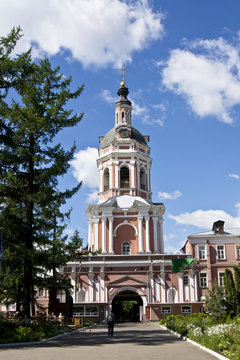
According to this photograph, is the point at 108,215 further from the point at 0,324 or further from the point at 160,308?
the point at 0,324

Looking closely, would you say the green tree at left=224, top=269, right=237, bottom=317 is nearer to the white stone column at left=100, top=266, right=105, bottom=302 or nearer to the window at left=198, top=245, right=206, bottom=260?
the window at left=198, top=245, right=206, bottom=260

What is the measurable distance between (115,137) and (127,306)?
25.9 meters

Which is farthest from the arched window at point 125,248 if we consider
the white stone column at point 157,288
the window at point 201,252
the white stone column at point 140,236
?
the window at point 201,252

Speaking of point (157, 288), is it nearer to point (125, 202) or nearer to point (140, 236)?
point (140, 236)

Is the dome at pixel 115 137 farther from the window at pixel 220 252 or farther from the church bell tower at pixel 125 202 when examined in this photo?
the window at pixel 220 252

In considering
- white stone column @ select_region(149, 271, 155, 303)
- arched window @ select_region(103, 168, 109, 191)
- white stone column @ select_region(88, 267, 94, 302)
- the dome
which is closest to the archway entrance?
white stone column @ select_region(149, 271, 155, 303)

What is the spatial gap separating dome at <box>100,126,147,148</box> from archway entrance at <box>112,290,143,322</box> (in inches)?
657

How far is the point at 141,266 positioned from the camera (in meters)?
38.6

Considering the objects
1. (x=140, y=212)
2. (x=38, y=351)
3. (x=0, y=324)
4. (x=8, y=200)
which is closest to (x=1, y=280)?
(x=8, y=200)

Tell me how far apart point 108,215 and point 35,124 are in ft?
72.5

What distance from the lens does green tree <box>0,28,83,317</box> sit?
19.6 metres

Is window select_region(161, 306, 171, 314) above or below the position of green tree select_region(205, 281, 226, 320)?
below

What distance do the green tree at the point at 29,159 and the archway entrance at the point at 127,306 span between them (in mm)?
18943

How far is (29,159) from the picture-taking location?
21.1 m
